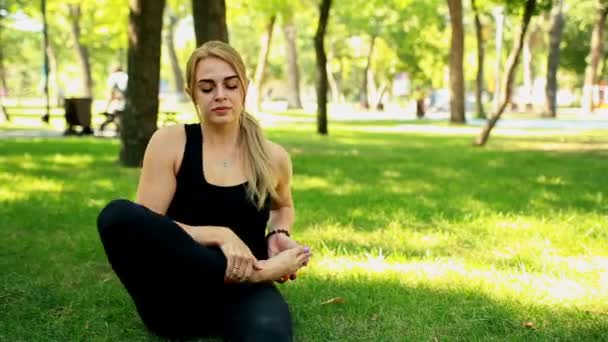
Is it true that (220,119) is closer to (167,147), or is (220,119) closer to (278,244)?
(167,147)

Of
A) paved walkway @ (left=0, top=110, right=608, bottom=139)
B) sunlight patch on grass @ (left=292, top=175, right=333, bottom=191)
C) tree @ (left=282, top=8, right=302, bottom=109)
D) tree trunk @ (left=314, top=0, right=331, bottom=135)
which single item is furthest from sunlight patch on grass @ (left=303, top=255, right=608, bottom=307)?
tree @ (left=282, top=8, right=302, bottom=109)

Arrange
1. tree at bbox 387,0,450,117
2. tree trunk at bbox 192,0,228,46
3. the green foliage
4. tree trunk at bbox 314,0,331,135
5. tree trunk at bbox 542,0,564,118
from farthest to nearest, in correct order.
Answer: the green foliage
tree at bbox 387,0,450,117
tree trunk at bbox 542,0,564,118
tree trunk at bbox 314,0,331,135
tree trunk at bbox 192,0,228,46

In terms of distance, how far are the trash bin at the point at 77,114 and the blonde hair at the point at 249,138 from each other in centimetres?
1517

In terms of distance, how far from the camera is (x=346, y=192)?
8.40 metres

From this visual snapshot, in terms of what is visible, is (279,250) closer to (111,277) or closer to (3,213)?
(111,277)

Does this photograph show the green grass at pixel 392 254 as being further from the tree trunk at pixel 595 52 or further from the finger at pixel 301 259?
the tree trunk at pixel 595 52

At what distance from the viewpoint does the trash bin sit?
17914 millimetres

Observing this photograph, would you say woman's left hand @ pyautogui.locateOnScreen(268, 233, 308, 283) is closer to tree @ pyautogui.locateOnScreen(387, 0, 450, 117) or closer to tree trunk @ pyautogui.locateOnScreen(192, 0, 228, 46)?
tree trunk @ pyautogui.locateOnScreen(192, 0, 228, 46)

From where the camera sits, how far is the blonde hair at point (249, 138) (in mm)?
3283

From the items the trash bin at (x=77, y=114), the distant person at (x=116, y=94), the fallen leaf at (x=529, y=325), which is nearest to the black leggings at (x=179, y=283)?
the fallen leaf at (x=529, y=325)

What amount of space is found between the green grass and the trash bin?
701 cm

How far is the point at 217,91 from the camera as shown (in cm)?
328

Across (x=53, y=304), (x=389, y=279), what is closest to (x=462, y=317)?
(x=389, y=279)

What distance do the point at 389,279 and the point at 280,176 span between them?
1288mm
